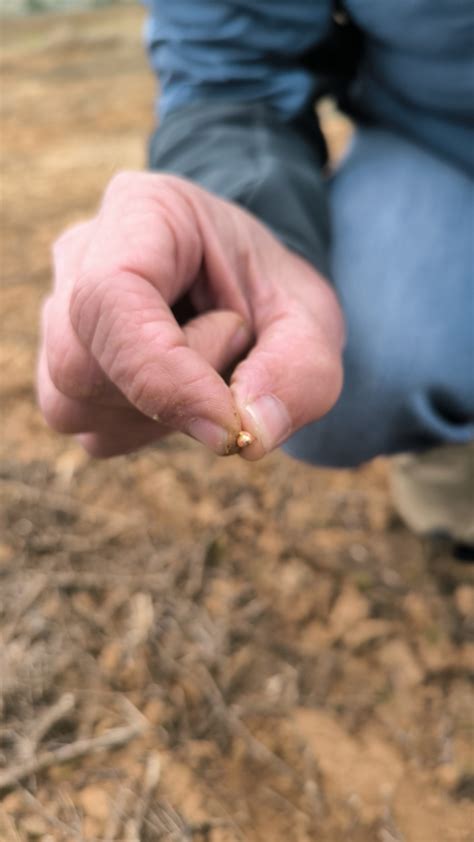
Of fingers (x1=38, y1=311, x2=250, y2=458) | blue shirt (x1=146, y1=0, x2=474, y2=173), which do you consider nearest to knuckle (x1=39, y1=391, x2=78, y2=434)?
fingers (x1=38, y1=311, x2=250, y2=458)

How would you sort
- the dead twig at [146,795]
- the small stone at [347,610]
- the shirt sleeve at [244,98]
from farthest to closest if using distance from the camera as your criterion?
the small stone at [347,610] < the shirt sleeve at [244,98] < the dead twig at [146,795]

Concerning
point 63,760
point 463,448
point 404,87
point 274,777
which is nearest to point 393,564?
point 463,448

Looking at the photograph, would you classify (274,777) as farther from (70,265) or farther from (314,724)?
(70,265)

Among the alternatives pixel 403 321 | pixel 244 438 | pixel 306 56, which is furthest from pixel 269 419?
pixel 306 56

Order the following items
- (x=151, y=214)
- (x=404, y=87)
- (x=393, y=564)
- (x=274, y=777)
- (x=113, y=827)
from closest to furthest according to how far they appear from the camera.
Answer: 1. (x=151, y=214)
2. (x=113, y=827)
3. (x=274, y=777)
4. (x=404, y=87)
5. (x=393, y=564)

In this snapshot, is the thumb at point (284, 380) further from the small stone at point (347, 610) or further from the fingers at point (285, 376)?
the small stone at point (347, 610)

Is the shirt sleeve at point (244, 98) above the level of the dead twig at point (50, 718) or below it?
above

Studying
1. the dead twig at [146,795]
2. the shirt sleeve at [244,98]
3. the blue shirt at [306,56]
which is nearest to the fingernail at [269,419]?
the shirt sleeve at [244,98]

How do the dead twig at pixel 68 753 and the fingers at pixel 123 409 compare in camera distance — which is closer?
the fingers at pixel 123 409

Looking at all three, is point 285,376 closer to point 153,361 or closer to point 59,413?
point 153,361
